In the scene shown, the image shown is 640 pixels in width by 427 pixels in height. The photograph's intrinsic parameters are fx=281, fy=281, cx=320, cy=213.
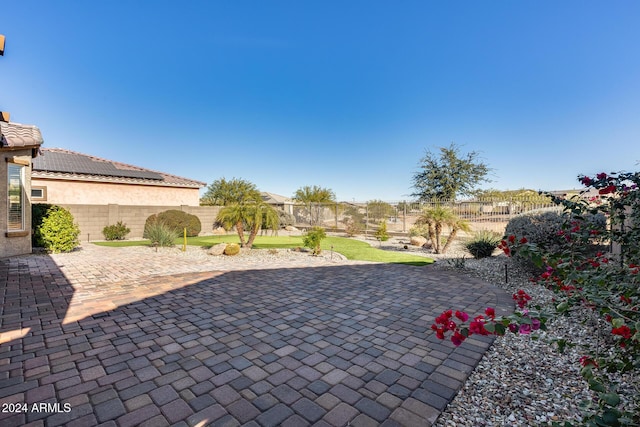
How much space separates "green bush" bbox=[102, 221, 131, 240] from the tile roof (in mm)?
6300

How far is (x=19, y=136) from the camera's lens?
30.3 ft

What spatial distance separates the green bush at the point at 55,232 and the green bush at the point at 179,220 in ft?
19.3

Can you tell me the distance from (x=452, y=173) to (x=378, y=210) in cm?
897

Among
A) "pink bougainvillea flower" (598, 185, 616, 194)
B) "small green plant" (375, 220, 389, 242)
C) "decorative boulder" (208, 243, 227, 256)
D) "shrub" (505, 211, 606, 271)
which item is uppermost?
"pink bougainvillea flower" (598, 185, 616, 194)

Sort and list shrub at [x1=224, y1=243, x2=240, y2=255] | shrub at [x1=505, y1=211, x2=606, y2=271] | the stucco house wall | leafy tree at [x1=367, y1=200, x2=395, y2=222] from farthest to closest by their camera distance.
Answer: leafy tree at [x1=367, y1=200, x2=395, y2=222], shrub at [x1=224, y1=243, x2=240, y2=255], the stucco house wall, shrub at [x1=505, y1=211, x2=606, y2=271]

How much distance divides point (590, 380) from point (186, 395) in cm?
291

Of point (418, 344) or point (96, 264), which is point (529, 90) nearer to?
point (418, 344)

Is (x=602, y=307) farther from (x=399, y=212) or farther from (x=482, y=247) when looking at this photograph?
(x=399, y=212)

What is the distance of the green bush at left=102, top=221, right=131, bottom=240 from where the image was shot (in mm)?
15192

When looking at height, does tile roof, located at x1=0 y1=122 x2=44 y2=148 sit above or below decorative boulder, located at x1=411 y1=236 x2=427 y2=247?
above

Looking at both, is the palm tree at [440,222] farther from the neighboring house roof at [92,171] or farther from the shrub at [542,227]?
the neighboring house roof at [92,171]

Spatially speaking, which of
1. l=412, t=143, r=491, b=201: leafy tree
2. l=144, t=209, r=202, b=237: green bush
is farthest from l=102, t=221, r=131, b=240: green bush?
l=412, t=143, r=491, b=201: leafy tree

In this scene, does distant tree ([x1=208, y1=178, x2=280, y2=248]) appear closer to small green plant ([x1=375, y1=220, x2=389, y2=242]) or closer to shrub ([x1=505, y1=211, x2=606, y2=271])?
small green plant ([x1=375, y1=220, x2=389, y2=242])

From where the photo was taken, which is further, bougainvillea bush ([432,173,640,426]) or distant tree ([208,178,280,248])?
distant tree ([208,178,280,248])
